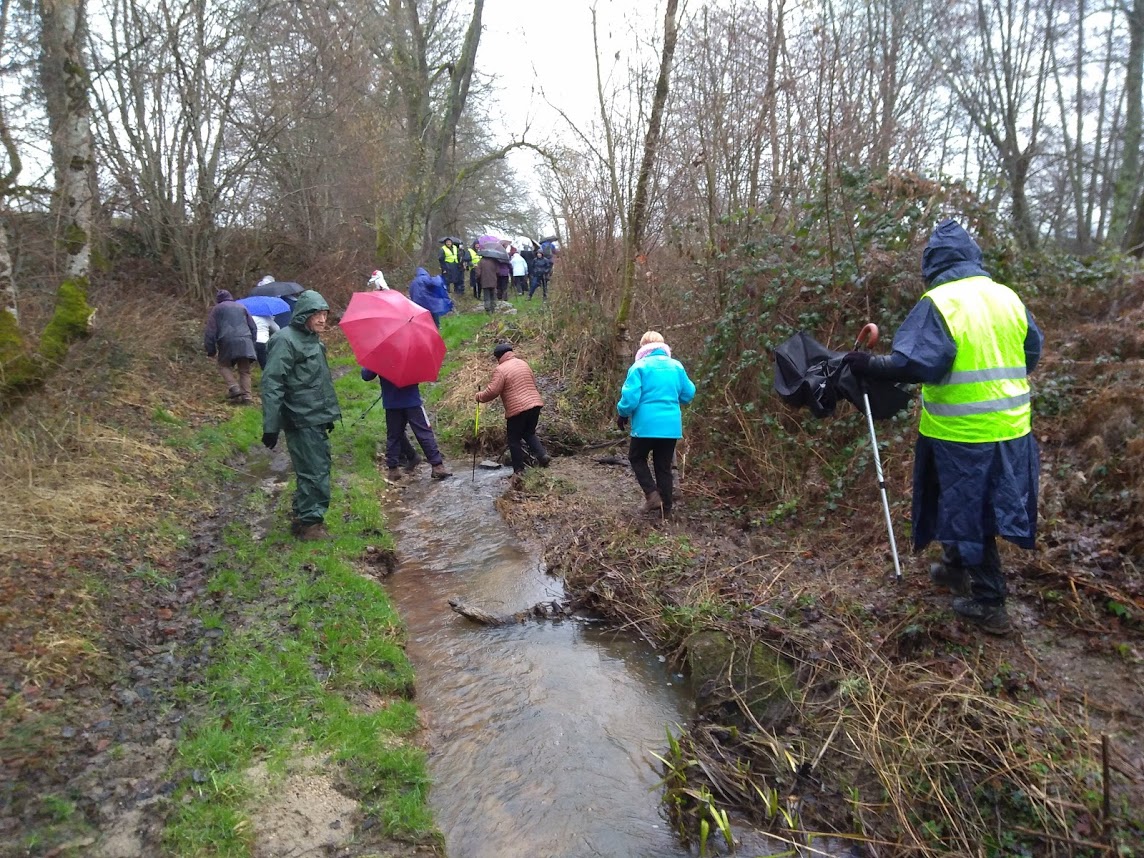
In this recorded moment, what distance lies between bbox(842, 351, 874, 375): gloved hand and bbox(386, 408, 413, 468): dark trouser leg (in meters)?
5.62

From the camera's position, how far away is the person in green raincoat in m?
6.34

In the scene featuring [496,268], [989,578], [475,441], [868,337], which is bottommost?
[475,441]

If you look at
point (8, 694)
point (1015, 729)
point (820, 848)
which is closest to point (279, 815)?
point (8, 694)

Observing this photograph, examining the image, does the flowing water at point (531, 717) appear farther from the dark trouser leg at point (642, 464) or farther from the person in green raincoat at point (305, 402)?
the dark trouser leg at point (642, 464)

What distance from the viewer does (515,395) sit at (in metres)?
8.41

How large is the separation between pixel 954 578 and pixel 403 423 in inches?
252

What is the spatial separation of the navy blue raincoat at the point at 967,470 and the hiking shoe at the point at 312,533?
5039 millimetres

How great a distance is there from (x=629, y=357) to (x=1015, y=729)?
744cm

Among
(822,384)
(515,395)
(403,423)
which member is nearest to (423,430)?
(403,423)

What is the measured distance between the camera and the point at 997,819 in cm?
316

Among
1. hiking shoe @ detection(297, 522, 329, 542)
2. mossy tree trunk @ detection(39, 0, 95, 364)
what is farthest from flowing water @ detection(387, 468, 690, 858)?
mossy tree trunk @ detection(39, 0, 95, 364)

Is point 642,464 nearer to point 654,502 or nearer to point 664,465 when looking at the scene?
point 664,465

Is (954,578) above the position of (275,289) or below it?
below

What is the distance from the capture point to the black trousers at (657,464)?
682 centimetres
